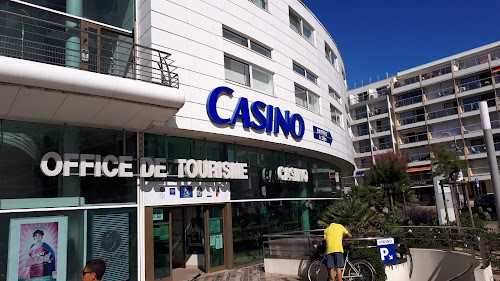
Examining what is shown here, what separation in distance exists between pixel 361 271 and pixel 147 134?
7.18m

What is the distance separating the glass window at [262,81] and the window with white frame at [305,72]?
2683mm

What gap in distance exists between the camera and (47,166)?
9.73 m

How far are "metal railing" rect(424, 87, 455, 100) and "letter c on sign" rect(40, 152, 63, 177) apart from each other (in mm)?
56894

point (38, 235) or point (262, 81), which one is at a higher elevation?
point (262, 81)

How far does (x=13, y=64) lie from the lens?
25.0ft

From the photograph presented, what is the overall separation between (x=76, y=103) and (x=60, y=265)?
4.07 metres

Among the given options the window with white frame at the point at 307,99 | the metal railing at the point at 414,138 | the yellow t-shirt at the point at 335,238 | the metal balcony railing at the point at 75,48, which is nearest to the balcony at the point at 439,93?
the metal railing at the point at 414,138

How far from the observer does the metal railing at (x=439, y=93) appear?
55.8 metres

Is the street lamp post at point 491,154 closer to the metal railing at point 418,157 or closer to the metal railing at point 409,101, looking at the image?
the metal railing at point 418,157

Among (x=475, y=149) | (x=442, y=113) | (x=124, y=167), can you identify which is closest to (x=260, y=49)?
(x=124, y=167)

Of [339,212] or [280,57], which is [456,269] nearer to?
[339,212]

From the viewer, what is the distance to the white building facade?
9.30 meters

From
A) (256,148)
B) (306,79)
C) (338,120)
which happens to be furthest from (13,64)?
(338,120)

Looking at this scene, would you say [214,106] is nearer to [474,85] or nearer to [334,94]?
[334,94]
